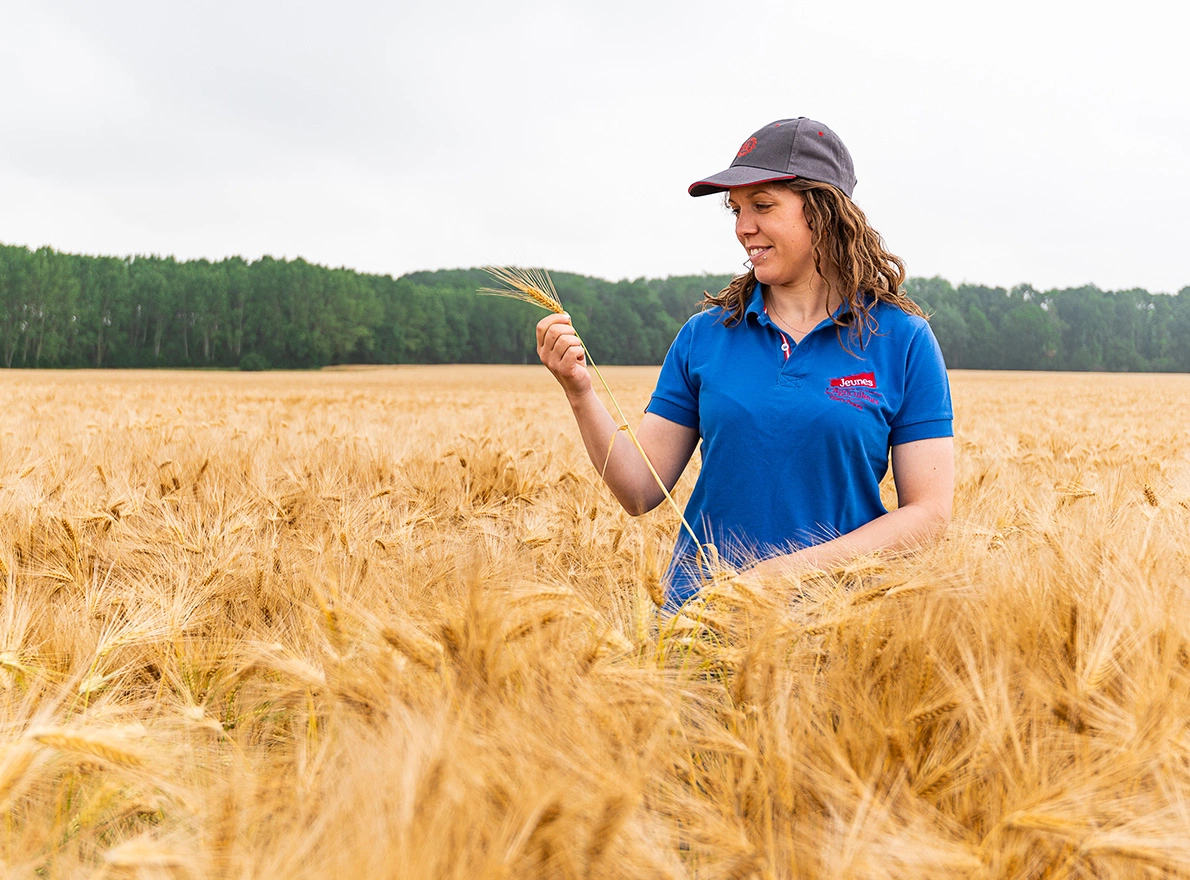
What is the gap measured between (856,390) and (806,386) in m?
0.11

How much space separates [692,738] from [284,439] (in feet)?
12.1

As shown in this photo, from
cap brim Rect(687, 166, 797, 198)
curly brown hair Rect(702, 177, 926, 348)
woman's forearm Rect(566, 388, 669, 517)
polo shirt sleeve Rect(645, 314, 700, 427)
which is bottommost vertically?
woman's forearm Rect(566, 388, 669, 517)

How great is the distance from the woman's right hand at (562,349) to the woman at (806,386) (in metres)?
0.02

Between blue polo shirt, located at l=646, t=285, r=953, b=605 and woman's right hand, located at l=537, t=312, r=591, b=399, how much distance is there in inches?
15.6

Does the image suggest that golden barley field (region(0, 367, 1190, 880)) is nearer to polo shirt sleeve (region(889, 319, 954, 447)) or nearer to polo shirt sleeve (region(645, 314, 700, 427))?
polo shirt sleeve (region(889, 319, 954, 447))

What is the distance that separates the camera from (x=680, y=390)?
2258mm

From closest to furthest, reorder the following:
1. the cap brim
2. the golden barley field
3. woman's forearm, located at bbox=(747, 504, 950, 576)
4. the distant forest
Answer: the golden barley field, woman's forearm, located at bbox=(747, 504, 950, 576), the cap brim, the distant forest

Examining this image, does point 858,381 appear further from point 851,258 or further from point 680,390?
point 680,390

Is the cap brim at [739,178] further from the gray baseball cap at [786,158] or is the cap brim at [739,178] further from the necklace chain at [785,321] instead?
the necklace chain at [785,321]

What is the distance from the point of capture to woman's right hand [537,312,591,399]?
177 cm

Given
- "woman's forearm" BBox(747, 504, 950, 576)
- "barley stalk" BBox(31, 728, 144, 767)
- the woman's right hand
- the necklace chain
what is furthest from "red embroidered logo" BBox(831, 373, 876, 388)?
"barley stalk" BBox(31, 728, 144, 767)

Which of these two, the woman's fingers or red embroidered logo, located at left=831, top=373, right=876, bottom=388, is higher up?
the woman's fingers

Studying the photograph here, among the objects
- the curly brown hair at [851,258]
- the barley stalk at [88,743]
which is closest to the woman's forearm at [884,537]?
the curly brown hair at [851,258]

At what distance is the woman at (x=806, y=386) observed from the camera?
1.94m
